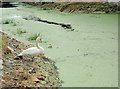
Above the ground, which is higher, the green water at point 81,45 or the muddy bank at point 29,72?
the muddy bank at point 29,72

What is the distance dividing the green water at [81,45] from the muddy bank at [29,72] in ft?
0.74

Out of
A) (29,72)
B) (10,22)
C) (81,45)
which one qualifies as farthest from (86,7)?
(29,72)

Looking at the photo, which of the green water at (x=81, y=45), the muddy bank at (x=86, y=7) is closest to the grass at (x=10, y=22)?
the green water at (x=81, y=45)

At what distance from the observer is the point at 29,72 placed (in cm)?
695

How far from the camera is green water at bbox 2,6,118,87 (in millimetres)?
7129

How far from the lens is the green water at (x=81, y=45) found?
23.4 ft

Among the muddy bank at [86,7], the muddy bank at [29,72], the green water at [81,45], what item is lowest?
the muddy bank at [86,7]

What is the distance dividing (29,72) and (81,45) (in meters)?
3.20

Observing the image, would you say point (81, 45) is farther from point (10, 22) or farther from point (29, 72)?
point (10, 22)

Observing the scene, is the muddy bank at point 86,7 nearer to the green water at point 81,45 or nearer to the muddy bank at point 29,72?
the green water at point 81,45

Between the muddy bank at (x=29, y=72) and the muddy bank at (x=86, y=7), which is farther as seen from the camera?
the muddy bank at (x=86, y=7)

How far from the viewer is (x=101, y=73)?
7.32 m

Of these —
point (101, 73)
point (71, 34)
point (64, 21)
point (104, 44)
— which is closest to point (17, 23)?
point (64, 21)

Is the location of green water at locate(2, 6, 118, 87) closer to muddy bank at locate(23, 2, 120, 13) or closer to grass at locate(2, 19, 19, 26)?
grass at locate(2, 19, 19, 26)
